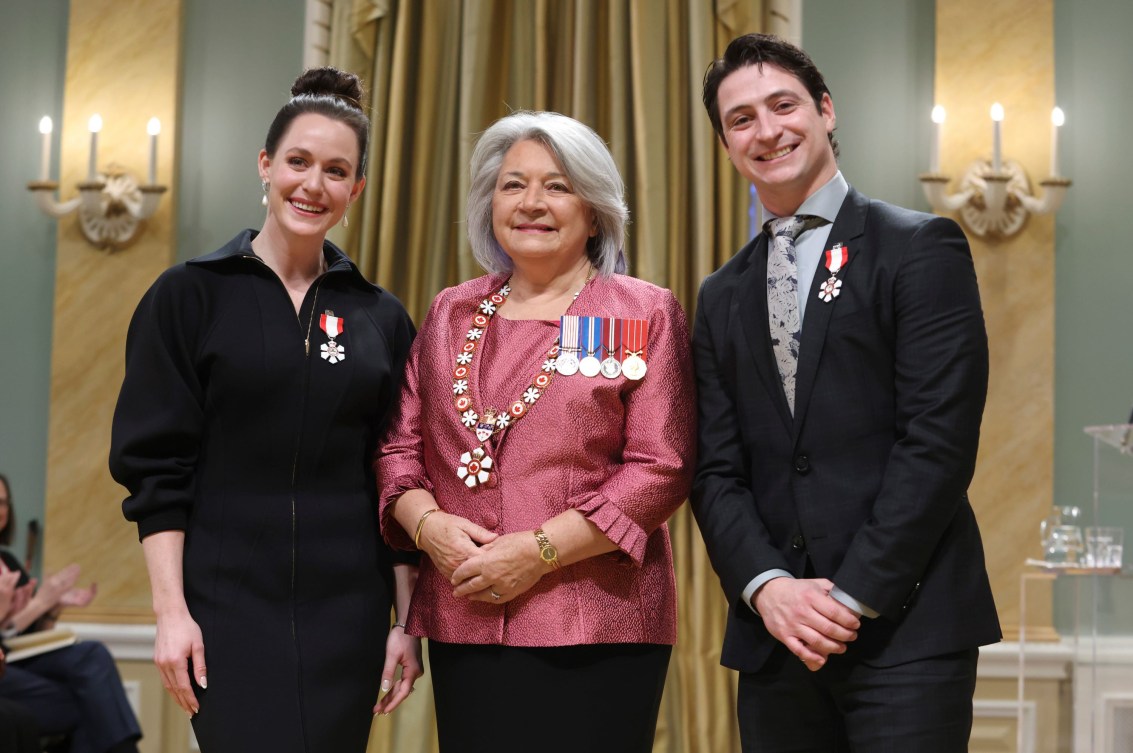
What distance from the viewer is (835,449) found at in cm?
203

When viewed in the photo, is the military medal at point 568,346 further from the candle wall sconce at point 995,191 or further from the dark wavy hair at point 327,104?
the candle wall sconce at point 995,191

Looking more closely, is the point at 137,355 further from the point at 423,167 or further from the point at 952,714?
the point at 423,167

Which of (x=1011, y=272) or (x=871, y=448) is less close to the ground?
(x=1011, y=272)

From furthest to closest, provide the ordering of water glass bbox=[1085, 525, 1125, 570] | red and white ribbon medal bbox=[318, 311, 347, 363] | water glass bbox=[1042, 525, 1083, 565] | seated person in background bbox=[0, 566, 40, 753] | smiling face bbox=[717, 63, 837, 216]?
water glass bbox=[1042, 525, 1083, 565], water glass bbox=[1085, 525, 1125, 570], seated person in background bbox=[0, 566, 40, 753], red and white ribbon medal bbox=[318, 311, 347, 363], smiling face bbox=[717, 63, 837, 216]

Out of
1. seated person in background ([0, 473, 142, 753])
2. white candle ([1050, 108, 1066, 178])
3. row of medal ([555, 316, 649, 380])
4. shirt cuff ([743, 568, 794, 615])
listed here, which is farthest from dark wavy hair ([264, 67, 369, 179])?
white candle ([1050, 108, 1066, 178])

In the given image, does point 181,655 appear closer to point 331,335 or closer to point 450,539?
point 450,539

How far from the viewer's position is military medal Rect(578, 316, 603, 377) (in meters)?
2.19

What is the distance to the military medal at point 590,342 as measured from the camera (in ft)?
7.18

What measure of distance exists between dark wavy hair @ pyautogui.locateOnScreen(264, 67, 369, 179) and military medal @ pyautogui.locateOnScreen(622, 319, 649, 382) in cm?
65

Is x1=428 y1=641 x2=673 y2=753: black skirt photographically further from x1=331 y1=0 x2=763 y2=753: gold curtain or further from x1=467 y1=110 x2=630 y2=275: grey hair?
x1=331 y1=0 x2=763 y2=753: gold curtain

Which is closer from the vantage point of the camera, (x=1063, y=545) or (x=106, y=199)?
(x=1063, y=545)

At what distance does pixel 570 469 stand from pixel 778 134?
27.9 inches

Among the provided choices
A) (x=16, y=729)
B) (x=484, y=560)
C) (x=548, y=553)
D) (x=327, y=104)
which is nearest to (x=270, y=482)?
(x=484, y=560)

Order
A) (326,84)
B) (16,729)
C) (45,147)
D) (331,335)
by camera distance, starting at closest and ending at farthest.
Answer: (331,335) < (326,84) < (16,729) < (45,147)
